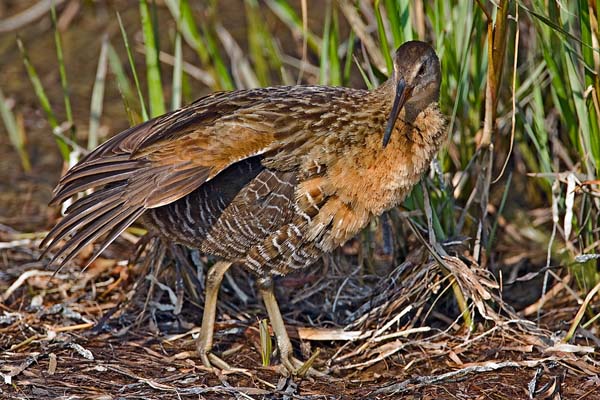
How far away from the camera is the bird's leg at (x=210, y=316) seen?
4.44 m

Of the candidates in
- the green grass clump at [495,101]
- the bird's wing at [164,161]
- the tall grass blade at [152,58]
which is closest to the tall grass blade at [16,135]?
the green grass clump at [495,101]

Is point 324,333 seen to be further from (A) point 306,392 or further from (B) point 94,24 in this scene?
(B) point 94,24

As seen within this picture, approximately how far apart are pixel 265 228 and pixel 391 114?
26.5 inches

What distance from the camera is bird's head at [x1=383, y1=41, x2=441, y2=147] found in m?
4.04

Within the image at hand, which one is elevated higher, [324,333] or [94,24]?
[94,24]

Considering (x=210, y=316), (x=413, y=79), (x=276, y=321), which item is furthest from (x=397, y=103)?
(x=210, y=316)

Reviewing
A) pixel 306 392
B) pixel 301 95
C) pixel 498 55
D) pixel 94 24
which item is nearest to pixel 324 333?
Result: pixel 306 392

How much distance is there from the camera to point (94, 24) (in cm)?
763

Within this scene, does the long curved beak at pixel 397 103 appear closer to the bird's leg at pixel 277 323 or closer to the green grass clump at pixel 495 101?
the green grass clump at pixel 495 101

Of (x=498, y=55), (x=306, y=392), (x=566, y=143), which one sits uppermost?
(x=498, y=55)

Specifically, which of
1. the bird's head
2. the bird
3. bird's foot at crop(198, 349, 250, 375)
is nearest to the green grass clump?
the bird's head

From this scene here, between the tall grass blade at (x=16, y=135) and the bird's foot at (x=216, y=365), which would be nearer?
the bird's foot at (x=216, y=365)

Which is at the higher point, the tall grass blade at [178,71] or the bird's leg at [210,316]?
the tall grass blade at [178,71]

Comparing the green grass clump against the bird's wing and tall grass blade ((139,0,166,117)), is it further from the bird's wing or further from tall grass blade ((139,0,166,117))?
the bird's wing
